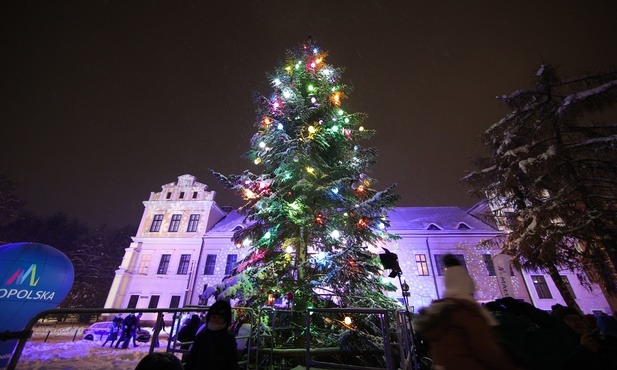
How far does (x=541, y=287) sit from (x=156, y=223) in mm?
36254

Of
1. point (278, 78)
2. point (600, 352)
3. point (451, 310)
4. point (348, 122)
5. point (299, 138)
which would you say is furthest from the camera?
point (278, 78)

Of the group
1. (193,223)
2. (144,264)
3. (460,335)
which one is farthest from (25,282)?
(144,264)

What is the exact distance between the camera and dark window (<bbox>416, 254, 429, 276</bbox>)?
76.0ft

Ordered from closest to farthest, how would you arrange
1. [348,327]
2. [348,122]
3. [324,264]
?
[348,327] → [324,264] → [348,122]

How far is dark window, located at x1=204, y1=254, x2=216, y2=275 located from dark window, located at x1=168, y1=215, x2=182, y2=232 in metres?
5.08

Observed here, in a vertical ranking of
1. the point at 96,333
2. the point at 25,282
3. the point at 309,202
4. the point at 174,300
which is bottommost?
the point at 96,333

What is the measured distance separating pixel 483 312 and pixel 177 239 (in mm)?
29005

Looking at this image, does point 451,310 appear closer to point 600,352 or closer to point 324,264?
point 600,352

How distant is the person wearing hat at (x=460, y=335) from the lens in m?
1.99

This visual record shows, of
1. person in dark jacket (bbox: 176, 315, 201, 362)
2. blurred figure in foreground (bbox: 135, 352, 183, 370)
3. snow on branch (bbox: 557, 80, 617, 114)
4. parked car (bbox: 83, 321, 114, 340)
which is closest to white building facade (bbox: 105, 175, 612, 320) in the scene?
parked car (bbox: 83, 321, 114, 340)

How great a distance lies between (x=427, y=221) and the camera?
2645 cm

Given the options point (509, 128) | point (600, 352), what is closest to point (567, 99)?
point (509, 128)

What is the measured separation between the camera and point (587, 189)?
10.4m

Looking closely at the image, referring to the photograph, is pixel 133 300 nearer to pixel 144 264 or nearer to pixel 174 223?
pixel 144 264
